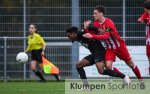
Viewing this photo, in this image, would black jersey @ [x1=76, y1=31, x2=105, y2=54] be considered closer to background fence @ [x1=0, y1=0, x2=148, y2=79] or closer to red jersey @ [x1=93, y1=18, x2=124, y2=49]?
red jersey @ [x1=93, y1=18, x2=124, y2=49]

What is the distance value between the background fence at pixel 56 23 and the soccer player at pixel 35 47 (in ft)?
3.05

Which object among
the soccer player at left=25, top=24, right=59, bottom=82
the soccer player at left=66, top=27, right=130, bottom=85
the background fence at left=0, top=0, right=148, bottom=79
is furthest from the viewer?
the background fence at left=0, top=0, right=148, bottom=79

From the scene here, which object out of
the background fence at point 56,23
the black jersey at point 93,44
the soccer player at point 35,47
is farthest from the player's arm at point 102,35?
the background fence at point 56,23

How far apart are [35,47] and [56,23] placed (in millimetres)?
1297

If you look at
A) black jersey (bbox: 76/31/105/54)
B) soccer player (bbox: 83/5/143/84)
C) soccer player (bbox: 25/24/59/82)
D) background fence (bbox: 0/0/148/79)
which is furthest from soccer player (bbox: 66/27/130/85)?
background fence (bbox: 0/0/148/79)

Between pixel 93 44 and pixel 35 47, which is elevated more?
pixel 93 44

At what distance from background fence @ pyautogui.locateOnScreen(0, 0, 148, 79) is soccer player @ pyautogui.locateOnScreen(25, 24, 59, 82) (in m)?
0.93

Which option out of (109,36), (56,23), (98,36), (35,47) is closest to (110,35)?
(109,36)

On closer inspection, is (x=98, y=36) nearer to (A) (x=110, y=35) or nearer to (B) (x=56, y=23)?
(A) (x=110, y=35)

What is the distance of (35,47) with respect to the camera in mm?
19219

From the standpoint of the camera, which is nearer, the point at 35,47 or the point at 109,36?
the point at 109,36

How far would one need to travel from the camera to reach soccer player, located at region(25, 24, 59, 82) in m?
19.0

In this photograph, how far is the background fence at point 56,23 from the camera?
20.0m

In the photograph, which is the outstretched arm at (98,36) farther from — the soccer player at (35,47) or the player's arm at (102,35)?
the soccer player at (35,47)
